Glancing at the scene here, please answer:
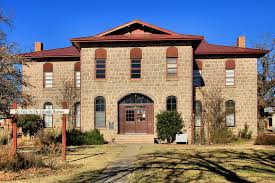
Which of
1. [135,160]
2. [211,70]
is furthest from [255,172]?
[211,70]

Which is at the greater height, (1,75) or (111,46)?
(111,46)

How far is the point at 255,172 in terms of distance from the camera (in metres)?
13.1

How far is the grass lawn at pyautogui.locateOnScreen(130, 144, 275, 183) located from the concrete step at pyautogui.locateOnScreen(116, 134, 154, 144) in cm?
915

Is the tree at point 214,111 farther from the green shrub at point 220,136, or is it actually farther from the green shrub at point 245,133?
the green shrub at point 245,133

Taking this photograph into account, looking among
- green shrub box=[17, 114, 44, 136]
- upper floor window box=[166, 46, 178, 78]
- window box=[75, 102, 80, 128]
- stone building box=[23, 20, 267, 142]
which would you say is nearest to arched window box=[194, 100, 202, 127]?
stone building box=[23, 20, 267, 142]

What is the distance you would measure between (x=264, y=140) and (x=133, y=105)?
9568 millimetres

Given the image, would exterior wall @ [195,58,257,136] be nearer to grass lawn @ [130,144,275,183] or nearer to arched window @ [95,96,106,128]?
arched window @ [95,96,106,128]

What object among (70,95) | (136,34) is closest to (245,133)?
(136,34)

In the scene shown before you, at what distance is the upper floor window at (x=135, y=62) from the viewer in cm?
2873

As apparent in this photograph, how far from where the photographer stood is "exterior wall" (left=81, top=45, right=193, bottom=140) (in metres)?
28.4

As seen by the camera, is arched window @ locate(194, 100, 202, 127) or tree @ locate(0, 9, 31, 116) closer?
tree @ locate(0, 9, 31, 116)

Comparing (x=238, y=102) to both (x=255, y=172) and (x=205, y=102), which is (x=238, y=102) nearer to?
(x=205, y=102)

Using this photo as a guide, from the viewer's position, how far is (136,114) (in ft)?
95.0

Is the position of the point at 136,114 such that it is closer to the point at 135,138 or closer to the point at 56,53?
the point at 135,138
